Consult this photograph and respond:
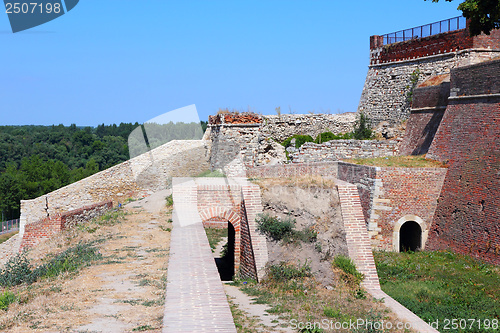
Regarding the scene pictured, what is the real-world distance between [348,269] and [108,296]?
18.5ft

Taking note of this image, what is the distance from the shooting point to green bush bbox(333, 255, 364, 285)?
1024 cm

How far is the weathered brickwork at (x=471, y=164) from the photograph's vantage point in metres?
13.3

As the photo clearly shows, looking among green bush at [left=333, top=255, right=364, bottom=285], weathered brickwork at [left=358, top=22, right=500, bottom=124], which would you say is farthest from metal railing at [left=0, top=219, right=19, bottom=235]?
green bush at [left=333, top=255, right=364, bottom=285]

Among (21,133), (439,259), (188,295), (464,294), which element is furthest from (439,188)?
(21,133)

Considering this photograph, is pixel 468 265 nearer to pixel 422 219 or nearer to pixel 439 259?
pixel 439 259

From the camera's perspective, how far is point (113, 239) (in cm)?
1066

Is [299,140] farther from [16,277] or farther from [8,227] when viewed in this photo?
[8,227]

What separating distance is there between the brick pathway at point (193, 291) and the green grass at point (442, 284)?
190 inches

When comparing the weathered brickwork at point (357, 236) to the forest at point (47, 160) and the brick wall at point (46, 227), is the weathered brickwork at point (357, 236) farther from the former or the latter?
the forest at point (47, 160)

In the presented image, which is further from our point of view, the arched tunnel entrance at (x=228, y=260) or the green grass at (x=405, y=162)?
the green grass at (x=405, y=162)

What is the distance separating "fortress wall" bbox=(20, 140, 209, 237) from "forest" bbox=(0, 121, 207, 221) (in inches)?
440

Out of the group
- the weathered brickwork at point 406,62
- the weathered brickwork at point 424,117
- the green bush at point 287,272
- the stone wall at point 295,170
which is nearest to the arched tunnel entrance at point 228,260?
the green bush at point 287,272

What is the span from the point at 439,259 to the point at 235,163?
26.8 ft

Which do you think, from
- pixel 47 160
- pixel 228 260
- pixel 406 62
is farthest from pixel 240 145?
pixel 47 160
